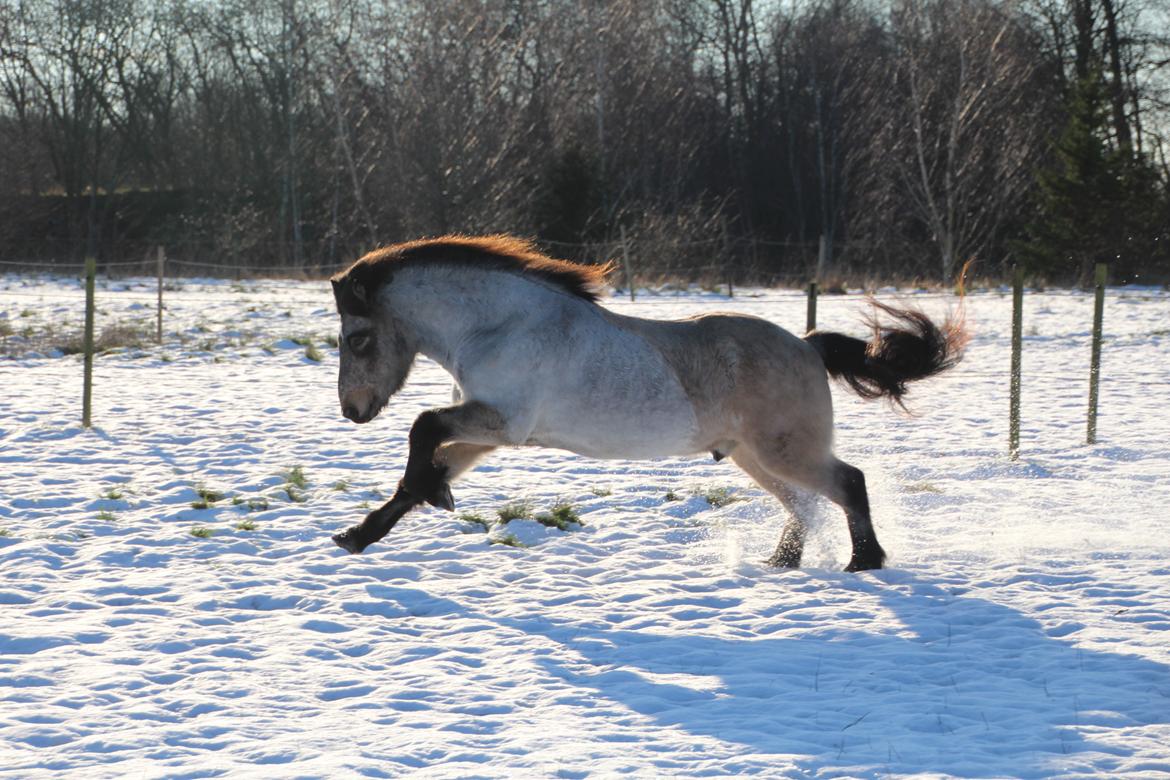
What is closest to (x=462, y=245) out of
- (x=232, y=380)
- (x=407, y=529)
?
(x=407, y=529)

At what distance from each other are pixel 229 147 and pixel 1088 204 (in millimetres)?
26657

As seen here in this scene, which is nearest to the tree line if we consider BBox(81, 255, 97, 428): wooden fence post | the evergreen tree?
the evergreen tree

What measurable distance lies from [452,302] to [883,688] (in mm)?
2643

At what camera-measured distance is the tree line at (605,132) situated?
30.0 m

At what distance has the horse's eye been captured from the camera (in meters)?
5.67

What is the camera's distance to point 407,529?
687 centimetres

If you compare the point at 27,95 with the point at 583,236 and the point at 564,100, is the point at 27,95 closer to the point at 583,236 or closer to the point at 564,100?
the point at 564,100

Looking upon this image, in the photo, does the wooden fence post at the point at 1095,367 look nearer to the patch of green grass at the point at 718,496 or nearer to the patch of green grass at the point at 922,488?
the patch of green grass at the point at 922,488

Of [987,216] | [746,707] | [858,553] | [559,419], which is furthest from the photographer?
[987,216]

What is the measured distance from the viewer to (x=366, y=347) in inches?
224

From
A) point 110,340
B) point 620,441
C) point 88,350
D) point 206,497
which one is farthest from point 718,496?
point 110,340

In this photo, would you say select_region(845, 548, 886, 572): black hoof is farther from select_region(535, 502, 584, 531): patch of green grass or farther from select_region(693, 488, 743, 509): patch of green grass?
select_region(535, 502, 584, 531): patch of green grass

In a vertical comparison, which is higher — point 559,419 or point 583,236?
point 583,236

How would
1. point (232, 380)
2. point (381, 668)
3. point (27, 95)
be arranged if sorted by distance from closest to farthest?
point (381, 668) < point (232, 380) < point (27, 95)
